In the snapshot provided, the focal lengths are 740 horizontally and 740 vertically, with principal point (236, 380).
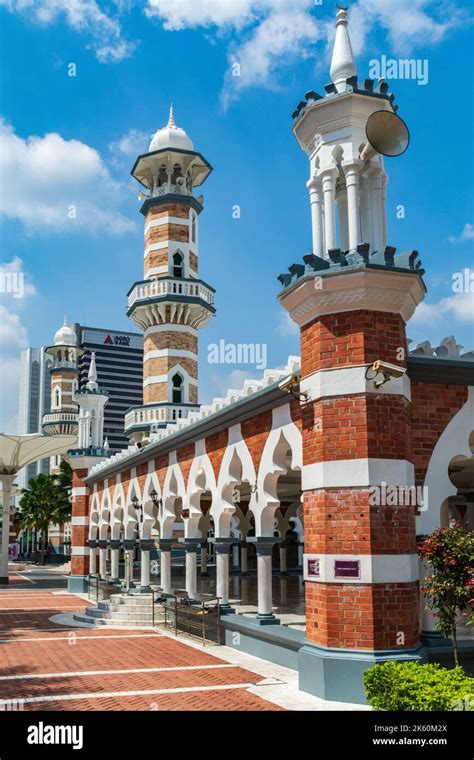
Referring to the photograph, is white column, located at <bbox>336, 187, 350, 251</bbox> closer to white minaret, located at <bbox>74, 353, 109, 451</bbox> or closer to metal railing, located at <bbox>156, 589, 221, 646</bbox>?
metal railing, located at <bbox>156, 589, 221, 646</bbox>

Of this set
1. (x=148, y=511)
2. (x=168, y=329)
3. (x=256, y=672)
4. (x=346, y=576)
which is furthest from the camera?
(x=168, y=329)

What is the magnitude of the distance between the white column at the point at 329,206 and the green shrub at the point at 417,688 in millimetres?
6078

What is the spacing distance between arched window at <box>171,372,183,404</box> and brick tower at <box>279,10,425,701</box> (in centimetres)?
2256

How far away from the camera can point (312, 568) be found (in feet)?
35.4

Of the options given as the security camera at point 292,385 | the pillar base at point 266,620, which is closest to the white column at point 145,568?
the pillar base at point 266,620

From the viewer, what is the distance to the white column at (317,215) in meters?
11.8

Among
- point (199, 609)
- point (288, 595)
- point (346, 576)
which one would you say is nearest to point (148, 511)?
point (288, 595)

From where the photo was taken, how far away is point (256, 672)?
1280cm

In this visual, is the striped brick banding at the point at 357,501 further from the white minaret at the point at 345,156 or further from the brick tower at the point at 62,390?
the brick tower at the point at 62,390

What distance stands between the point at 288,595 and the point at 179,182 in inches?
840

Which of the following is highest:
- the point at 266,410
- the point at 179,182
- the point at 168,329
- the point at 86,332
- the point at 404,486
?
the point at 86,332

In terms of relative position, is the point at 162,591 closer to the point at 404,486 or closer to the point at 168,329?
the point at 404,486

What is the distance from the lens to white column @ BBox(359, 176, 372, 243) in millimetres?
11961

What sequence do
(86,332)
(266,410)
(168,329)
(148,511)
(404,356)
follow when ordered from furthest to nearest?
1. (86,332)
2. (168,329)
3. (148,511)
4. (266,410)
5. (404,356)
